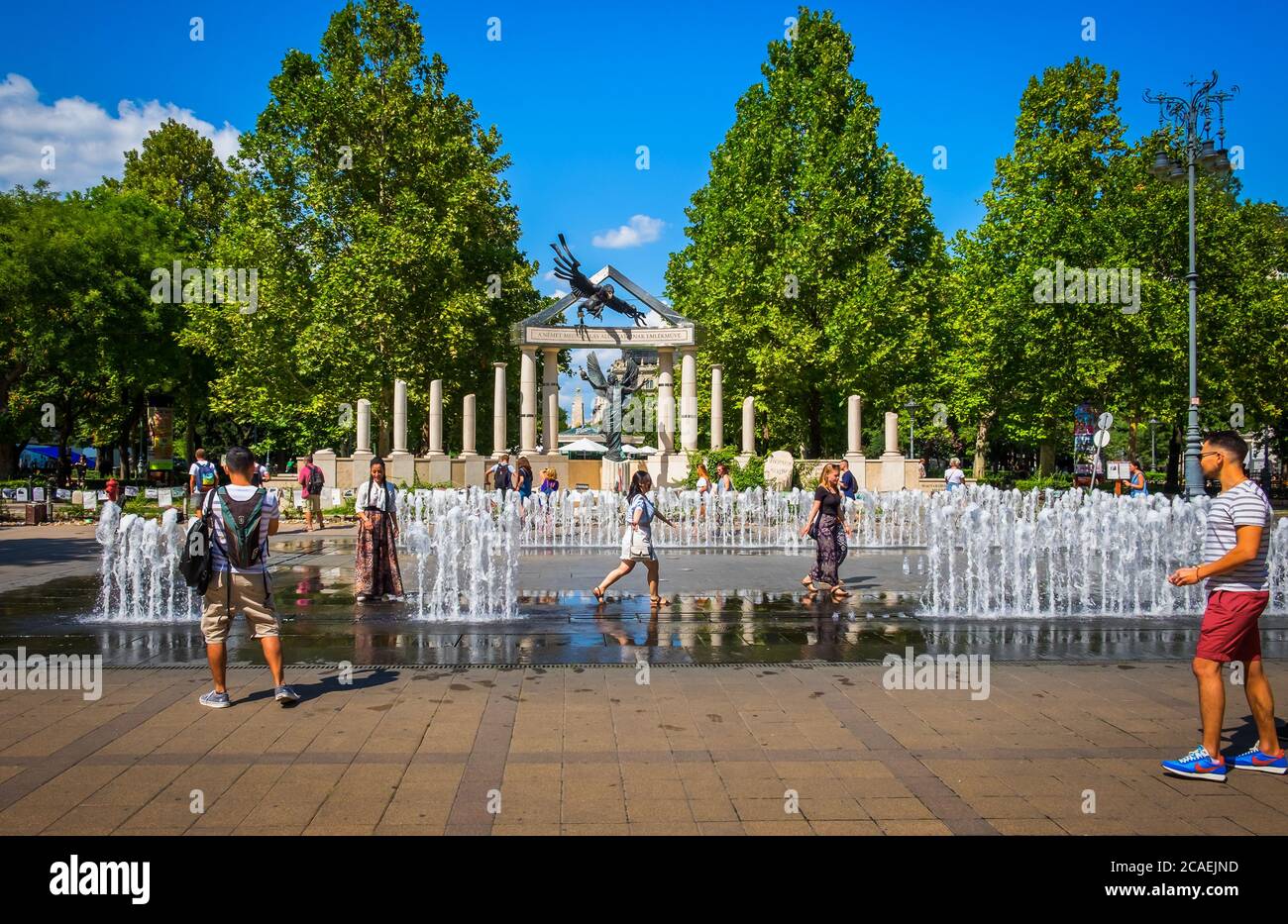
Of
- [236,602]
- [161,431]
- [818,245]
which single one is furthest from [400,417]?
[236,602]

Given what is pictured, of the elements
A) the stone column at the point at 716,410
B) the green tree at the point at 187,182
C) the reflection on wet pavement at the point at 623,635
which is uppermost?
the green tree at the point at 187,182

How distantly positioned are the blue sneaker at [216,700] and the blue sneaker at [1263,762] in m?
6.30

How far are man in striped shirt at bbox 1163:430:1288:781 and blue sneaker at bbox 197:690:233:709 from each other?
19.4 feet

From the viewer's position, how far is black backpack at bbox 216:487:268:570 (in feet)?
21.8

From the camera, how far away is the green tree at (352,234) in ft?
112

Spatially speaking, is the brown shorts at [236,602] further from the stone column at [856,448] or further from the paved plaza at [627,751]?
the stone column at [856,448]

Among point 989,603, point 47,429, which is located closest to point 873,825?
point 989,603

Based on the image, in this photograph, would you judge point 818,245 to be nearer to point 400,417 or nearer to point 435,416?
point 435,416

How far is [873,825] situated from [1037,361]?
32673 mm

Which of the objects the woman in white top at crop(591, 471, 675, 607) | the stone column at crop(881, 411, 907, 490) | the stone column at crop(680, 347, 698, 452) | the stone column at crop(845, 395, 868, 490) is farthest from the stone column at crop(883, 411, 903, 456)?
the woman in white top at crop(591, 471, 675, 607)

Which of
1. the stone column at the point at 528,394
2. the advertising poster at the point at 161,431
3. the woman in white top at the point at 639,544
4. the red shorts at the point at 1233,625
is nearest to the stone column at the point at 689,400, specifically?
the stone column at the point at 528,394

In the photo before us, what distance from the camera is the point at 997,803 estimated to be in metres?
4.71

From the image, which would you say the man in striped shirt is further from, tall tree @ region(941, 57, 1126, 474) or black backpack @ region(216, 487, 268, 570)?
tall tree @ region(941, 57, 1126, 474)

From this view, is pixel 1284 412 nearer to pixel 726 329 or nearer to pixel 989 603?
pixel 726 329
